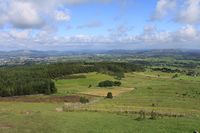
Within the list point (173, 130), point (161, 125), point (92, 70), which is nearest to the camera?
point (173, 130)

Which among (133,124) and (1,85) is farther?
(1,85)

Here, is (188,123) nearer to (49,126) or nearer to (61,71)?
(49,126)

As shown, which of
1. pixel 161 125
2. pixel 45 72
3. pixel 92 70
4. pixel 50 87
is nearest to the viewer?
pixel 161 125

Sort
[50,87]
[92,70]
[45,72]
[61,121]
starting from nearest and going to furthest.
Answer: [61,121] → [50,87] → [45,72] → [92,70]

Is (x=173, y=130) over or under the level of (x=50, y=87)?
over

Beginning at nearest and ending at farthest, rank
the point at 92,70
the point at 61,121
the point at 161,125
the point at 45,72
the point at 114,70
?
1. the point at 161,125
2. the point at 61,121
3. the point at 45,72
4. the point at 92,70
5. the point at 114,70

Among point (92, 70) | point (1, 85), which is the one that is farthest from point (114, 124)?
point (92, 70)

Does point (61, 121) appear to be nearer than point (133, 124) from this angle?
No

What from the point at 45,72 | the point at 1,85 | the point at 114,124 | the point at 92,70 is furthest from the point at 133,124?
the point at 92,70

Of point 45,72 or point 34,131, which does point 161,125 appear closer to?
point 34,131
